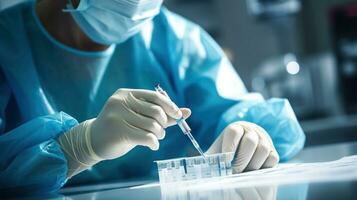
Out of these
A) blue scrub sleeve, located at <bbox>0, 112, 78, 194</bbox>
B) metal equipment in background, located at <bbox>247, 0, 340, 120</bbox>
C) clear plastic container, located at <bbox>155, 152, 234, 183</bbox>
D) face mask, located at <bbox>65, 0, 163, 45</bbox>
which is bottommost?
metal equipment in background, located at <bbox>247, 0, 340, 120</bbox>

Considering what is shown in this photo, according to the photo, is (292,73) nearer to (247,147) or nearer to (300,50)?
(300,50)

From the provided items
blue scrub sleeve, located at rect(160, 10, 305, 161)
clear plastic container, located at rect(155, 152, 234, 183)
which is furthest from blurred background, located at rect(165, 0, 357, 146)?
clear plastic container, located at rect(155, 152, 234, 183)

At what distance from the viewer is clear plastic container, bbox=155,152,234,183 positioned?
1.37 metres

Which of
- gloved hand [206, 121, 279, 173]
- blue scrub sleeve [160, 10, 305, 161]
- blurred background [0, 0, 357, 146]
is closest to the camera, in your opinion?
gloved hand [206, 121, 279, 173]

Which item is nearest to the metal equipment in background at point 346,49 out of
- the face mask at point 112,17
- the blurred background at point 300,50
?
the blurred background at point 300,50

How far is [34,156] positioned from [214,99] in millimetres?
651

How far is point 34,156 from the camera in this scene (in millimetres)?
1350

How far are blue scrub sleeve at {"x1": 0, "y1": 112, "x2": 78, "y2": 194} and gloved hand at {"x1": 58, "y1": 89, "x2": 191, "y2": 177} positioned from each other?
55 mm

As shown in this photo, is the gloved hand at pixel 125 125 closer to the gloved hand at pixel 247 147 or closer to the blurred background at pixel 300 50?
the gloved hand at pixel 247 147

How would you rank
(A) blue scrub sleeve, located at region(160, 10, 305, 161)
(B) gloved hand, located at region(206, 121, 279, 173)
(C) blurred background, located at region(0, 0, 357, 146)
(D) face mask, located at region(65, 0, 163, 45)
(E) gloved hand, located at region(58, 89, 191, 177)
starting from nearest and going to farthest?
(E) gloved hand, located at region(58, 89, 191, 177) < (B) gloved hand, located at region(206, 121, 279, 173) < (D) face mask, located at region(65, 0, 163, 45) < (A) blue scrub sleeve, located at region(160, 10, 305, 161) < (C) blurred background, located at region(0, 0, 357, 146)

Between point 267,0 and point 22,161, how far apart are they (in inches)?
120

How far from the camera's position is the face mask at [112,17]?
5.22 feet

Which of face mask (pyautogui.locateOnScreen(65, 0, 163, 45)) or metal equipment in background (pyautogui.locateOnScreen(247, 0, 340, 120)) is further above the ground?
face mask (pyautogui.locateOnScreen(65, 0, 163, 45))

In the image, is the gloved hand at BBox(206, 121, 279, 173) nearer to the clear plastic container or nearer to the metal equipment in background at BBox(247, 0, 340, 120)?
the clear plastic container
